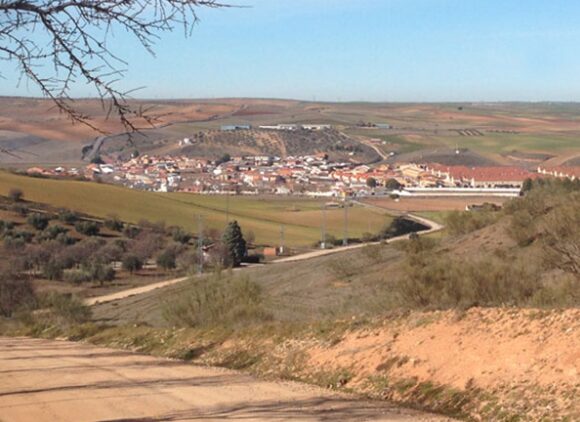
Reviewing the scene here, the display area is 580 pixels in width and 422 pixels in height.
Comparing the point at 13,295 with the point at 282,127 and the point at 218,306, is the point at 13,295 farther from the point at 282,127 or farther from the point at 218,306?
the point at 282,127

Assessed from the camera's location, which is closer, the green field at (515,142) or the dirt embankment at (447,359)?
the dirt embankment at (447,359)

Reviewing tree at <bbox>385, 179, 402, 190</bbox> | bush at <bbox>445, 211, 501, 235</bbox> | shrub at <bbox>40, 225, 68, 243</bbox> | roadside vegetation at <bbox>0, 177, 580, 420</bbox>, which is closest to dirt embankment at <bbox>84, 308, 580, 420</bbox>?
roadside vegetation at <bbox>0, 177, 580, 420</bbox>

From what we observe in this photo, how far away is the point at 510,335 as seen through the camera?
1162cm

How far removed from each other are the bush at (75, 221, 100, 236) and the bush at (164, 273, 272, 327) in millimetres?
38802

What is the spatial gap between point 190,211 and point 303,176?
119 ft

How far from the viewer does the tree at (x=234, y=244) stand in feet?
183

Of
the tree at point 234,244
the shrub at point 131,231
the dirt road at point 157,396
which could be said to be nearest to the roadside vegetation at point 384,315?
the dirt road at point 157,396

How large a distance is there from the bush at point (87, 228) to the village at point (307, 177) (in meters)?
28.3

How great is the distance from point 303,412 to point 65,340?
13.0 meters

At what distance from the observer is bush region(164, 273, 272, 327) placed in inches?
826

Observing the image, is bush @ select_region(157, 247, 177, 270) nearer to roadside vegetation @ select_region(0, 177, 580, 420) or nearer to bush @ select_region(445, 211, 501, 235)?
bush @ select_region(445, 211, 501, 235)

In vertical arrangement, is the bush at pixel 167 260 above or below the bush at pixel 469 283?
below

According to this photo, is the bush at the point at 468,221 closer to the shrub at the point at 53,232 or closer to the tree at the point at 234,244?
the tree at the point at 234,244

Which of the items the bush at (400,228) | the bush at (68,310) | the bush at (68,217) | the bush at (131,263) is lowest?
the bush at (131,263)
